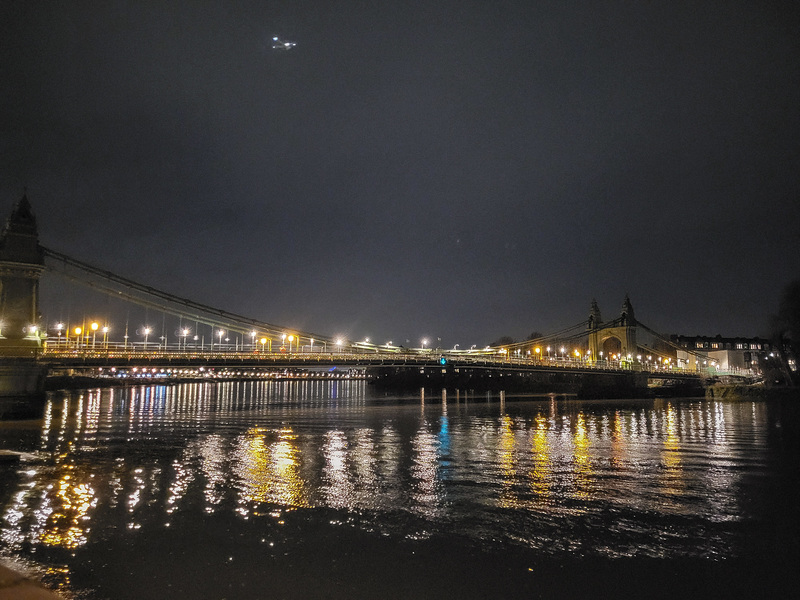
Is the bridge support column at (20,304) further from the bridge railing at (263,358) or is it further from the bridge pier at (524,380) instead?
the bridge pier at (524,380)

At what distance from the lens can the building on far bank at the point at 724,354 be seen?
107562 mm

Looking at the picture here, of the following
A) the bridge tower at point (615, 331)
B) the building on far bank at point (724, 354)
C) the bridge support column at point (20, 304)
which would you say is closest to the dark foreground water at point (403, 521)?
the bridge support column at point (20, 304)

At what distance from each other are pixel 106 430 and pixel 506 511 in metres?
26.0

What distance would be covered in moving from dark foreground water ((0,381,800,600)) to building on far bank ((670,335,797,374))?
7313 cm

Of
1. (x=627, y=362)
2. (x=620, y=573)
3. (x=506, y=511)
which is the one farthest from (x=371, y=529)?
(x=627, y=362)

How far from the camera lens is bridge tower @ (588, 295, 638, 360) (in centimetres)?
11225

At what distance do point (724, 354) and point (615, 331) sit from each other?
88.1 feet

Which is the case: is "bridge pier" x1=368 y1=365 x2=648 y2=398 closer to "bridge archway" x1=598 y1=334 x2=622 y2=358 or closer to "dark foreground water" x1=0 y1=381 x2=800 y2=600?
"bridge archway" x1=598 y1=334 x2=622 y2=358

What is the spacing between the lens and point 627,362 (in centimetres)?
9575

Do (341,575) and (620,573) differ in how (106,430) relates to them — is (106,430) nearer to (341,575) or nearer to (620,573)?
(341,575)

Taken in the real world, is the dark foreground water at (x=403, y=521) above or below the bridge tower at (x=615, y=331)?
below

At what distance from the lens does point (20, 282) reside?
4828 cm

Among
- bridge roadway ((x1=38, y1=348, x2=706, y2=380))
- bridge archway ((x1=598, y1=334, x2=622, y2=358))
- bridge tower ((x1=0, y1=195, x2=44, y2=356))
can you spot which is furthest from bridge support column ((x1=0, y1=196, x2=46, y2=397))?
bridge archway ((x1=598, y1=334, x2=622, y2=358))

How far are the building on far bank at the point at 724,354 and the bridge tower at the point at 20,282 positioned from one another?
288ft
